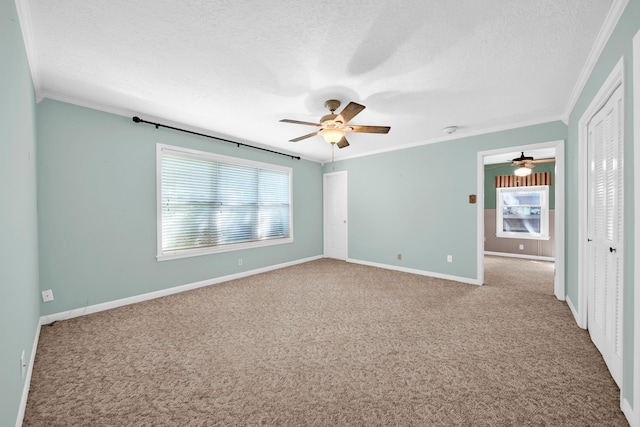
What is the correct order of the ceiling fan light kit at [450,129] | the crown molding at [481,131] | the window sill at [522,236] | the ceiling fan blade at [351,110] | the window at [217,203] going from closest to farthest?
the ceiling fan blade at [351,110] < the crown molding at [481,131] < the window at [217,203] < the ceiling fan light kit at [450,129] < the window sill at [522,236]

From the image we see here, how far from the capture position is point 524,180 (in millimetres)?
6125

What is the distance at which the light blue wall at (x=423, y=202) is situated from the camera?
4.00m

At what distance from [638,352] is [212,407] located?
92.4 inches

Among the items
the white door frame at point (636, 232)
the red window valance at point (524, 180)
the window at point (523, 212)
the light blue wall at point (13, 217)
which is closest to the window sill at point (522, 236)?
the window at point (523, 212)

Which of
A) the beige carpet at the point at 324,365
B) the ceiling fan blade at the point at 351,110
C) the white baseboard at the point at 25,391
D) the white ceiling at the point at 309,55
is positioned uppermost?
the white ceiling at the point at 309,55

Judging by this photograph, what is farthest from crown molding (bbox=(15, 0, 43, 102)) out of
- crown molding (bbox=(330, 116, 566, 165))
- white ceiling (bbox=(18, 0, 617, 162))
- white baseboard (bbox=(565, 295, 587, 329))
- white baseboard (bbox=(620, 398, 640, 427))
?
white baseboard (bbox=(565, 295, 587, 329))

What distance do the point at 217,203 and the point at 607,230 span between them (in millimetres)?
4529

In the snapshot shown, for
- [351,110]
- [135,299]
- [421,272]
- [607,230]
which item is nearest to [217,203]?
[135,299]

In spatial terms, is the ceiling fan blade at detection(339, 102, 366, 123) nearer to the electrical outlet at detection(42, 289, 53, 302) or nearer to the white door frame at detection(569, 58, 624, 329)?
the white door frame at detection(569, 58, 624, 329)

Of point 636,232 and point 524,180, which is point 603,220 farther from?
point 524,180

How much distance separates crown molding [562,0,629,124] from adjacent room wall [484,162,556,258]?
407 centimetres

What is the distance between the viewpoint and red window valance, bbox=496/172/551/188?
592 centimetres

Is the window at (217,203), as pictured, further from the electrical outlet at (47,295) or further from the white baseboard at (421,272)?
the white baseboard at (421,272)

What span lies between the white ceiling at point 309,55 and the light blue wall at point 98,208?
0.98 feet
